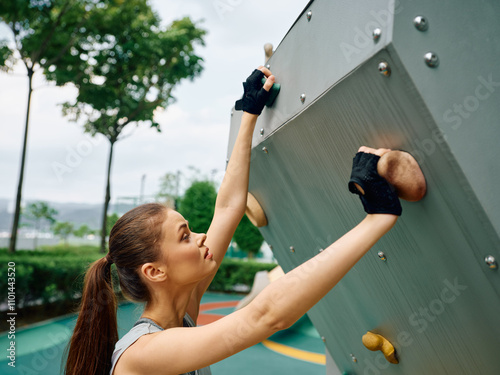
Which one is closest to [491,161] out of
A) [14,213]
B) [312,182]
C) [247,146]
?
[312,182]

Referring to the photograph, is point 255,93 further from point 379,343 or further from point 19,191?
point 19,191

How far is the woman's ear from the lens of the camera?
4.66 ft

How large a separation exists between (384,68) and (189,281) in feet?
Answer: 3.25

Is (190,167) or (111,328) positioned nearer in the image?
(111,328)

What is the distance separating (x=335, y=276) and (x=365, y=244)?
0.10 meters

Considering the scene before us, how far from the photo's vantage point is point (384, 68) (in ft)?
2.63

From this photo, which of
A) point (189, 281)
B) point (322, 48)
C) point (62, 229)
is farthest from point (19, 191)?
point (62, 229)

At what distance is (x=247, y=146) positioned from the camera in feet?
5.41

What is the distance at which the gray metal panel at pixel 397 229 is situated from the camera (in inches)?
33.6

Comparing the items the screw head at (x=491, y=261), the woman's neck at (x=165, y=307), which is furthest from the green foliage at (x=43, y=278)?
the screw head at (x=491, y=261)

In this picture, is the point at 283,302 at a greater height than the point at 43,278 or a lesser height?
lesser

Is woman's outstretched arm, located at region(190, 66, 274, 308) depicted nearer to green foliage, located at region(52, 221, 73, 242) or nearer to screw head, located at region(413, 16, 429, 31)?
screw head, located at region(413, 16, 429, 31)

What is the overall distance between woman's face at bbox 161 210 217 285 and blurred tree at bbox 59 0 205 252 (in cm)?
1173

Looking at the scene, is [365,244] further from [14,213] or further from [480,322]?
[14,213]
